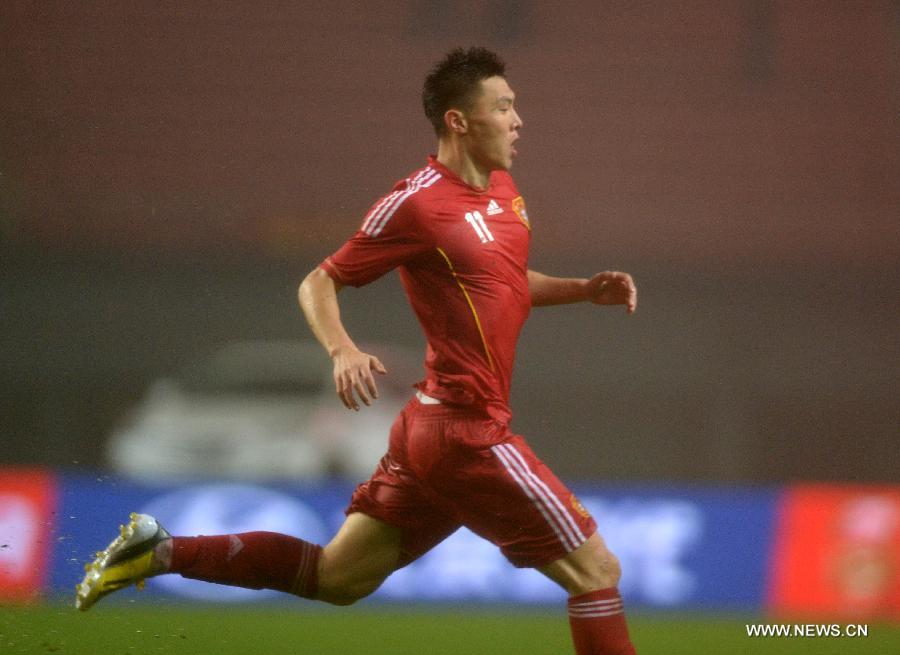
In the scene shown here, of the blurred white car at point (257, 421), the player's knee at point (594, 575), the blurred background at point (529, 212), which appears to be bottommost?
the player's knee at point (594, 575)

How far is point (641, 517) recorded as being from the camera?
823 cm

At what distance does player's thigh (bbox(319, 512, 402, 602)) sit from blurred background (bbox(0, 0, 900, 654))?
760 centimetres

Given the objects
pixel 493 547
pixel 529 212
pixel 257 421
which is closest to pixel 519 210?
pixel 493 547

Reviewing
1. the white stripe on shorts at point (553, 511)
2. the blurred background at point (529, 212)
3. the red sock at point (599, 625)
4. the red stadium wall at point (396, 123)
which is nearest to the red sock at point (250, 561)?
the white stripe on shorts at point (553, 511)

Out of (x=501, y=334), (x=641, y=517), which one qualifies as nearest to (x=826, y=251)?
(x=641, y=517)

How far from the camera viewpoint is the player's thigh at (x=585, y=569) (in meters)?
4.25

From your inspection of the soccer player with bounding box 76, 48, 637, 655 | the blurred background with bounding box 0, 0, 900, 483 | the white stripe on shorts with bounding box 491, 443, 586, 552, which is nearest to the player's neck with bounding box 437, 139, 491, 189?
the soccer player with bounding box 76, 48, 637, 655

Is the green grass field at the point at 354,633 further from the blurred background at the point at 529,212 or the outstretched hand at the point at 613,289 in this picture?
the blurred background at the point at 529,212

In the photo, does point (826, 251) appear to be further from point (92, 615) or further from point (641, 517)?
point (92, 615)

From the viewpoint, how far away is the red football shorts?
4258mm

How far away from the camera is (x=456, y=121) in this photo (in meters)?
4.66

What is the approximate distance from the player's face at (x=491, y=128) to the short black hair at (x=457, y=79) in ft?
0.13

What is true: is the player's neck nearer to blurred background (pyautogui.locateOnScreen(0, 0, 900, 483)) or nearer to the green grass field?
the green grass field

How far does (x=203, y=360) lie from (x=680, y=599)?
6.14 m
